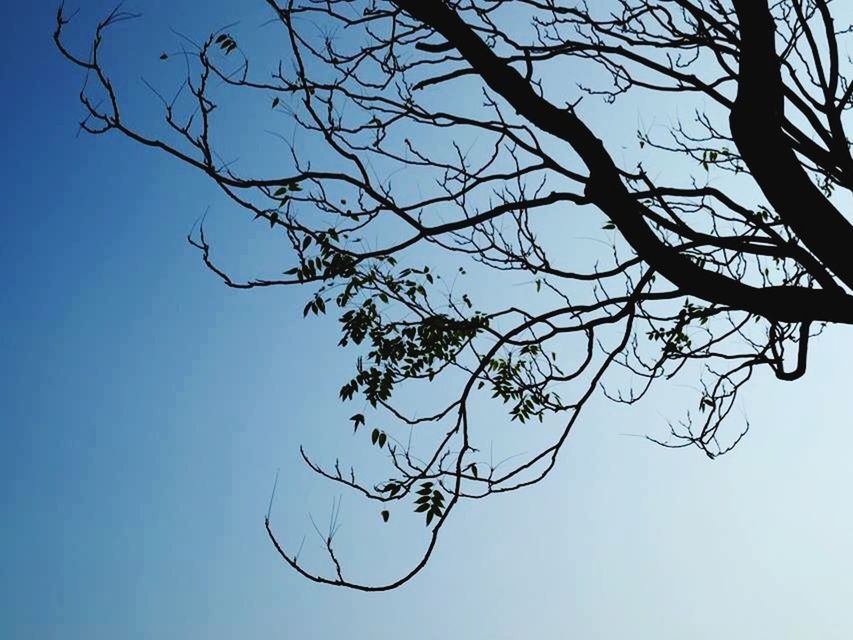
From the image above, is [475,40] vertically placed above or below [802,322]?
above

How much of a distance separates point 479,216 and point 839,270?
5.58 ft

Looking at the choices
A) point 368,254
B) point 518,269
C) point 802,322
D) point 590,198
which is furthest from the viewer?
point 518,269

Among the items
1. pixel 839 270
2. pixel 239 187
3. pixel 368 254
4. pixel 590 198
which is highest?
pixel 239 187

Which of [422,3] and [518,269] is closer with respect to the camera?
[422,3]

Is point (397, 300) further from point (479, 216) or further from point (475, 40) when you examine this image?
point (475, 40)

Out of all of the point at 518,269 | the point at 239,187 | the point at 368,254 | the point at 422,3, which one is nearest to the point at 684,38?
the point at 518,269

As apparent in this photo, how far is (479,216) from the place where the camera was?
4.31 m

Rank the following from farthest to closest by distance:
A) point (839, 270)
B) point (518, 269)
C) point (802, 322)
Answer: point (518, 269) → point (802, 322) → point (839, 270)

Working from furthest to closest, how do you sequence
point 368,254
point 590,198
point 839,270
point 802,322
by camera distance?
point 368,254
point 590,198
point 802,322
point 839,270

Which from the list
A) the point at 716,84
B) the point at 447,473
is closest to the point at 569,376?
the point at 447,473

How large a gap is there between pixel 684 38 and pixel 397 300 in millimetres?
2603

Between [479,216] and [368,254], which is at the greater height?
[368,254]

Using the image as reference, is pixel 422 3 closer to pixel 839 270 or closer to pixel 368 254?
pixel 368 254

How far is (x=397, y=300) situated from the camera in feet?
18.3
